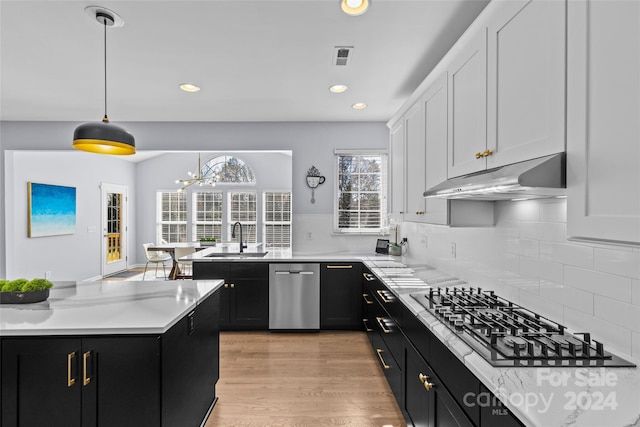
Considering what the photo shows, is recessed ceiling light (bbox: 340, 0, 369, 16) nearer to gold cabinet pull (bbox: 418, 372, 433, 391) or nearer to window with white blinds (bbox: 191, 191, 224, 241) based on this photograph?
gold cabinet pull (bbox: 418, 372, 433, 391)

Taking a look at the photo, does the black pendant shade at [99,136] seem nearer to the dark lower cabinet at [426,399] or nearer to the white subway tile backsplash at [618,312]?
the dark lower cabinet at [426,399]

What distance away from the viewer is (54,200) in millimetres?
5652

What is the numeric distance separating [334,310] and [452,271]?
5.22ft

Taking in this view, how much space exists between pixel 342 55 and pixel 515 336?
7.04ft

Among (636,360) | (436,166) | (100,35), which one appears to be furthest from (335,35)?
(636,360)

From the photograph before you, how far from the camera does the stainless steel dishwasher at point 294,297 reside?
3.79m

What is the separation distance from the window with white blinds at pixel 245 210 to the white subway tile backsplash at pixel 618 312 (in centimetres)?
734

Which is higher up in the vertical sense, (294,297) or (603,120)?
(603,120)

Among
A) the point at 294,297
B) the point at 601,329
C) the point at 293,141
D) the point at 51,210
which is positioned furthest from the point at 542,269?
the point at 51,210

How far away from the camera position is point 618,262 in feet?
4.06

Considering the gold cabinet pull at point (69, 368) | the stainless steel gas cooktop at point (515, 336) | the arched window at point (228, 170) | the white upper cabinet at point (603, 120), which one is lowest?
the gold cabinet pull at point (69, 368)

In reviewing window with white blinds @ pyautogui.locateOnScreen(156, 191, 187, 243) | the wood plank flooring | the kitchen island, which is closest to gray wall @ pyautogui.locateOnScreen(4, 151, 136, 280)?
window with white blinds @ pyautogui.locateOnScreen(156, 191, 187, 243)

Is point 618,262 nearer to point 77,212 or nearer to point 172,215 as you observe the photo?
point 77,212

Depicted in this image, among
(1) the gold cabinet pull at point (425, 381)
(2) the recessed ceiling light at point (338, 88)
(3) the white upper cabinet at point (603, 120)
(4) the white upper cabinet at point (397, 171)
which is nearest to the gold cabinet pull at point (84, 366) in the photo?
(1) the gold cabinet pull at point (425, 381)
